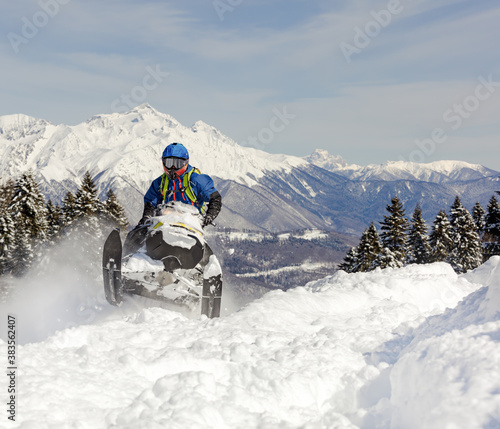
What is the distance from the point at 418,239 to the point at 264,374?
37247 millimetres

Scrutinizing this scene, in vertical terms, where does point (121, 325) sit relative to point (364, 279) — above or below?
below

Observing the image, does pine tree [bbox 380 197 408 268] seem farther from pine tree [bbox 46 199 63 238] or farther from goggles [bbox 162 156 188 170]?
goggles [bbox 162 156 188 170]

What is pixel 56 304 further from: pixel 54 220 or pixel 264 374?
pixel 54 220

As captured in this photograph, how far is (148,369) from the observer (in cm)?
392

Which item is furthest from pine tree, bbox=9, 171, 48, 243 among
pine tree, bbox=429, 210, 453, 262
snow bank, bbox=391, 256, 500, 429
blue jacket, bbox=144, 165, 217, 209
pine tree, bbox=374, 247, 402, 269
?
snow bank, bbox=391, 256, 500, 429

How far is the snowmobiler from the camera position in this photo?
23.9 feet

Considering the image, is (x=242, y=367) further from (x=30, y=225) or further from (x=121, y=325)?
(x=30, y=225)

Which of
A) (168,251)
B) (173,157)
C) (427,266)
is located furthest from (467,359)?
(427,266)

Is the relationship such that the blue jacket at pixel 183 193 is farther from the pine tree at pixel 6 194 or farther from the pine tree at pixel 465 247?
the pine tree at pixel 465 247

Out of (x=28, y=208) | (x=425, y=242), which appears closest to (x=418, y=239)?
(x=425, y=242)

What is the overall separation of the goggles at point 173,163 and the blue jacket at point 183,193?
0.67 ft

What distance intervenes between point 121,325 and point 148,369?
137 centimetres

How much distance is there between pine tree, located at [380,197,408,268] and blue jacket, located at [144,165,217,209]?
27.5 m

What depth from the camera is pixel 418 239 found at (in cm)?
3812
